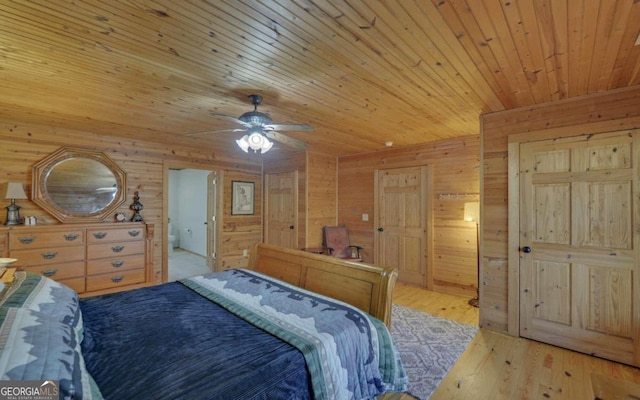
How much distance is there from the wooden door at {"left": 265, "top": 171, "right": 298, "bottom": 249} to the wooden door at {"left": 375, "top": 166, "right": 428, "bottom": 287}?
1548 millimetres

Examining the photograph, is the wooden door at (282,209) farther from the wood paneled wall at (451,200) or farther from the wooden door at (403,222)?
the wood paneled wall at (451,200)

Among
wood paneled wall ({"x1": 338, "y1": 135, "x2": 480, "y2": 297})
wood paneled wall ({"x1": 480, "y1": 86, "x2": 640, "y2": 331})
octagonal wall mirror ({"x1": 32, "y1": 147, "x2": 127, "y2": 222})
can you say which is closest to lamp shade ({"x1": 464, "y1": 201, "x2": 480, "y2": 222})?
wood paneled wall ({"x1": 338, "y1": 135, "x2": 480, "y2": 297})

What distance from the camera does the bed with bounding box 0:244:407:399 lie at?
1.13m

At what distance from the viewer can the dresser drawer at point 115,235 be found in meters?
3.73

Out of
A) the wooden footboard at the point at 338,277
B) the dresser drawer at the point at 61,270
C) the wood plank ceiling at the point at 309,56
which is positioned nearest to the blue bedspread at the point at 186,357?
the wooden footboard at the point at 338,277

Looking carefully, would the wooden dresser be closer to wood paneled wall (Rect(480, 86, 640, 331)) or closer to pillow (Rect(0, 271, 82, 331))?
pillow (Rect(0, 271, 82, 331))

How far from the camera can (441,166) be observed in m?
4.52

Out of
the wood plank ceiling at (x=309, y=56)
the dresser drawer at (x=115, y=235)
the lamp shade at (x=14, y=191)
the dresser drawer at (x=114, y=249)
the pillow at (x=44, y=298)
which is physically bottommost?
the dresser drawer at (x=114, y=249)

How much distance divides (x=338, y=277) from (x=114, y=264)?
131 inches

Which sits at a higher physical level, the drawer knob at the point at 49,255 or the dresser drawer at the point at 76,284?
the drawer knob at the point at 49,255

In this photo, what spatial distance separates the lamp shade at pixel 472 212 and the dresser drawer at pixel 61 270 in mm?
5101

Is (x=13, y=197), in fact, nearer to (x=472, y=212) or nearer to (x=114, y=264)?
(x=114, y=264)

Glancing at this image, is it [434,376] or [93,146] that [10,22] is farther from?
[434,376]

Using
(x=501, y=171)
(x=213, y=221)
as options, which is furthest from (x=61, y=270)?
(x=501, y=171)
